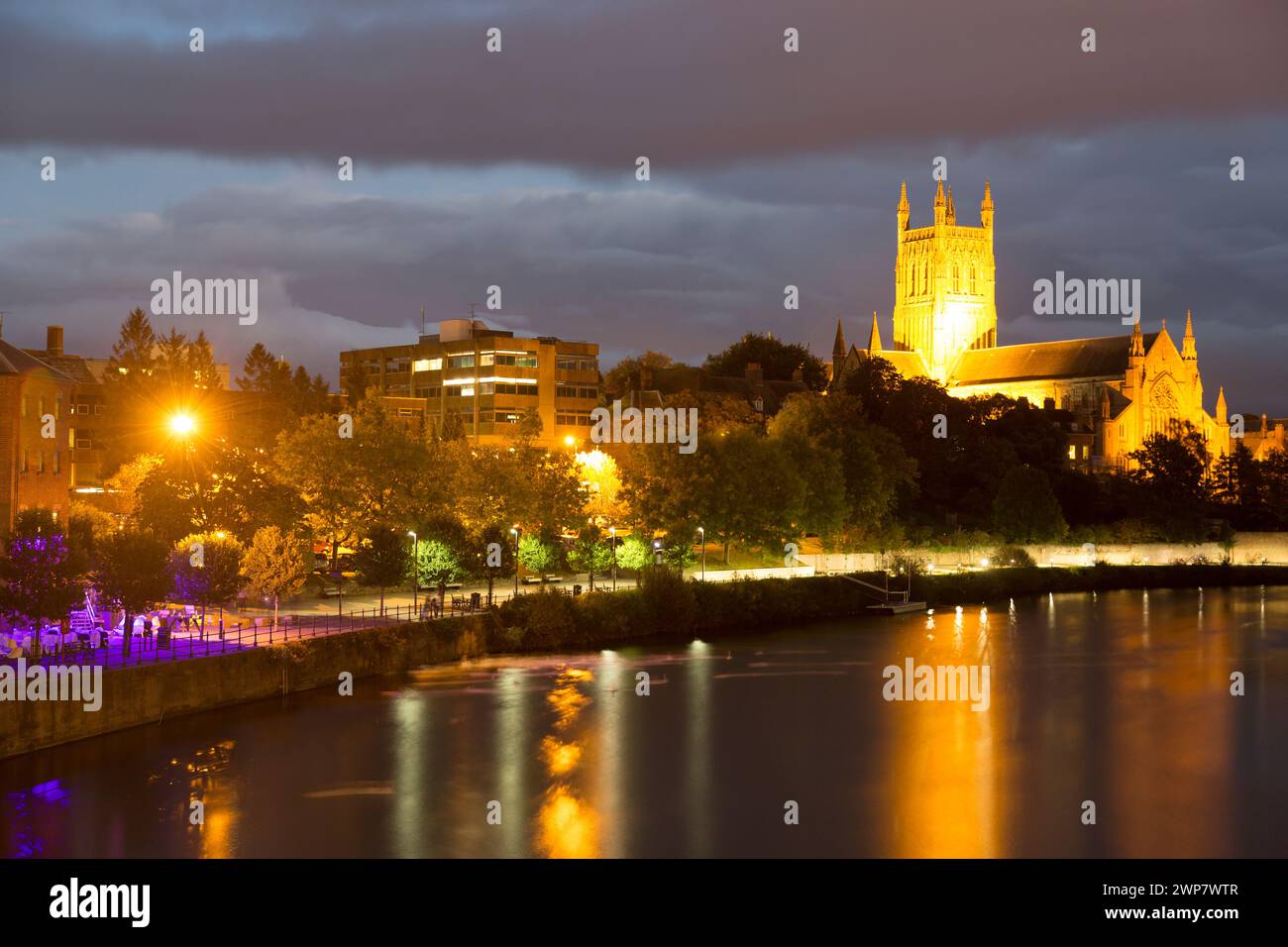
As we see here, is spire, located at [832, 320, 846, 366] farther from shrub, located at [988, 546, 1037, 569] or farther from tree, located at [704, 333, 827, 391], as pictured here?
shrub, located at [988, 546, 1037, 569]

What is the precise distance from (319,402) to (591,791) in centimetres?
7062

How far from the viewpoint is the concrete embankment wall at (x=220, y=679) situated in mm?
40781

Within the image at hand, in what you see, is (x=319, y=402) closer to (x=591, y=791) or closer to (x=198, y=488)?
(x=198, y=488)

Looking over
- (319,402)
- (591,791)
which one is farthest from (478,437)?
(591,791)

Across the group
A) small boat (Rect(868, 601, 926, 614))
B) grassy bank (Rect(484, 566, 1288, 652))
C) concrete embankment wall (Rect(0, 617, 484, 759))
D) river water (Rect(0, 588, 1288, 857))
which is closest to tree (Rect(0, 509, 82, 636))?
concrete embankment wall (Rect(0, 617, 484, 759))

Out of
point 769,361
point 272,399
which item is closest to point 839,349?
point 769,361

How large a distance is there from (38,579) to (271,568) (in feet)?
42.0

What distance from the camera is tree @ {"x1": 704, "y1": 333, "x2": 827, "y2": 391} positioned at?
16038cm

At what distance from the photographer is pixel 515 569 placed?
73312mm

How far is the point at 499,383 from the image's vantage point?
122 metres

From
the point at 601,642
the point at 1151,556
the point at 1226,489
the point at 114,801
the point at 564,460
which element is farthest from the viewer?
the point at 1226,489

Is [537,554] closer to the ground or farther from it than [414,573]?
farther from it

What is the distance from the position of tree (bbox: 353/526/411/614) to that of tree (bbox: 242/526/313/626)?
3919 millimetres

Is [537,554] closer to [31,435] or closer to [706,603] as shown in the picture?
[706,603]
